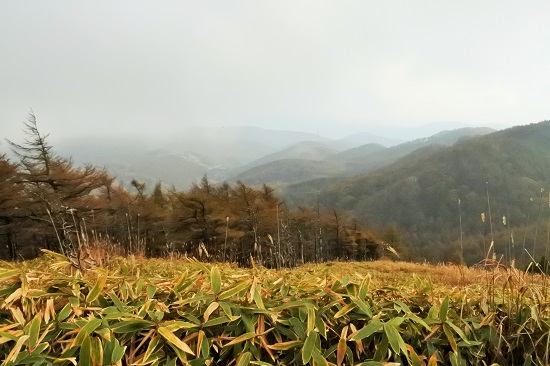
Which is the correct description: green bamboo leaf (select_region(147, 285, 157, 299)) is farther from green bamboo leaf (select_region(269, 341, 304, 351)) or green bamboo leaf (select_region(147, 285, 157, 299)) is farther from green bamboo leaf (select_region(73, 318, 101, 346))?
green bamboo leaf (select_region(269, 341, 304, 351))

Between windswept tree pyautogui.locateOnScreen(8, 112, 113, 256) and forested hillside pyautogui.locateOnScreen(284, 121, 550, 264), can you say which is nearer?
windswept tree pyautogui.locateOnScreen(8, 112, 113, 256)

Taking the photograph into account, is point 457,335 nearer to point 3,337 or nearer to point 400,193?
point 3,337

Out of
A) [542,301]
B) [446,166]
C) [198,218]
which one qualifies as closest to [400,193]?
[446,166]

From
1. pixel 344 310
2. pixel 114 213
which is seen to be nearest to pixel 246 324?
pixel 344 310

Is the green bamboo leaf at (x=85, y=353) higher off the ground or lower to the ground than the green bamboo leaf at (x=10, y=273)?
lower

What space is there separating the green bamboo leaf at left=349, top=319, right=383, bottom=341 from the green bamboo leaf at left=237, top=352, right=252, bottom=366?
302mm

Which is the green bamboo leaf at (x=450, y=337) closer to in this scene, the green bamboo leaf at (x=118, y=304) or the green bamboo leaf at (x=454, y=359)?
the green bamboo leaf at (x=454, y=359)

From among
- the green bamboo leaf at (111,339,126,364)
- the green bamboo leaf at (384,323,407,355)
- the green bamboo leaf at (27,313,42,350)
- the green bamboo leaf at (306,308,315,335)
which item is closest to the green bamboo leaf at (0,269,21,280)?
the green bamboo leaf at (27,313,42,350)

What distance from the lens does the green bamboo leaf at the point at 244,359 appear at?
104 cm

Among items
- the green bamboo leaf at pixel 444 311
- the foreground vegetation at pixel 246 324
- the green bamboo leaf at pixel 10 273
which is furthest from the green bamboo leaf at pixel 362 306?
the green bamboo leaf at pixel 10 273

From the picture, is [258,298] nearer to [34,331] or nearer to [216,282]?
[216,282]

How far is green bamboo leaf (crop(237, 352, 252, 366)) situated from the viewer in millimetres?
1035

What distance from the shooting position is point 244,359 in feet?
3.41

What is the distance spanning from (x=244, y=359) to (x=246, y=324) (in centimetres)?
11
